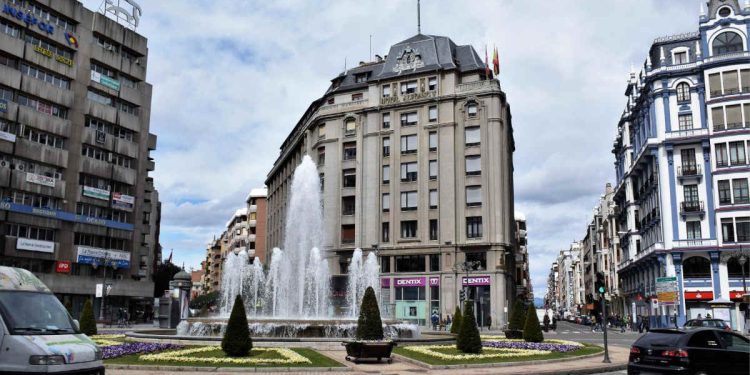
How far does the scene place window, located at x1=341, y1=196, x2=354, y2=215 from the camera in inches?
2645

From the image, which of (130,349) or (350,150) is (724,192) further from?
(130,349)

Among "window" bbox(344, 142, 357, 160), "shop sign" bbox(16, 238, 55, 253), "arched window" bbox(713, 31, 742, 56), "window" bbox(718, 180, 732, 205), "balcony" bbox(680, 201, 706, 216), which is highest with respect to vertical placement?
"arched window" bbox(713, 31, 742, 56)

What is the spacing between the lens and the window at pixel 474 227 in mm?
A: 60906

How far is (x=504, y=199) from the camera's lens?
61344 mm

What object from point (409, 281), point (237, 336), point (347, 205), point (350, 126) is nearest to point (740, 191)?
point (409, 281)

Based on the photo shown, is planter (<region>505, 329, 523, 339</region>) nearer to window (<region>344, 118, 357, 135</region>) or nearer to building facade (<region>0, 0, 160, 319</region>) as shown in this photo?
window (<region>344, 118, 357, 135</region>)

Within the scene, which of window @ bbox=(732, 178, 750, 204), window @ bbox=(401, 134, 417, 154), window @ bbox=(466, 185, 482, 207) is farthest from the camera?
window @ bbox=(401, 134, 417, 154)

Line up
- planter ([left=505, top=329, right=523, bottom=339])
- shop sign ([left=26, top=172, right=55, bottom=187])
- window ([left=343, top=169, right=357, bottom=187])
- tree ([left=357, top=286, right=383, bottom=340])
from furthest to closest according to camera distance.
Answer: window ([left=343, top=169, right=357, bottom=187]) < shop sign ([left=26, top=172, right=55, bottom=187]) < planter ([left=505, top=329, right=523, bottom=339]) < tree ([left=357, top=286, right=383, bottom=340])

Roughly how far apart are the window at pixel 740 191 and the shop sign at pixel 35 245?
198ft

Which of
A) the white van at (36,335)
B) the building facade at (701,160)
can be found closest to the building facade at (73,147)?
the white van at (36,335)

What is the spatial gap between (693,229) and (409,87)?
99.6ft

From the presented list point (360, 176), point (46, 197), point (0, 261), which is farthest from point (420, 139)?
point (0, 261)

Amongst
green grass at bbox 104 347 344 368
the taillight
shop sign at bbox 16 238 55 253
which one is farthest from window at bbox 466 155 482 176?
the taillight

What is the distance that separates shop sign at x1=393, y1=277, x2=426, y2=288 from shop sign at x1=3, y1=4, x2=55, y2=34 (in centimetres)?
4072
